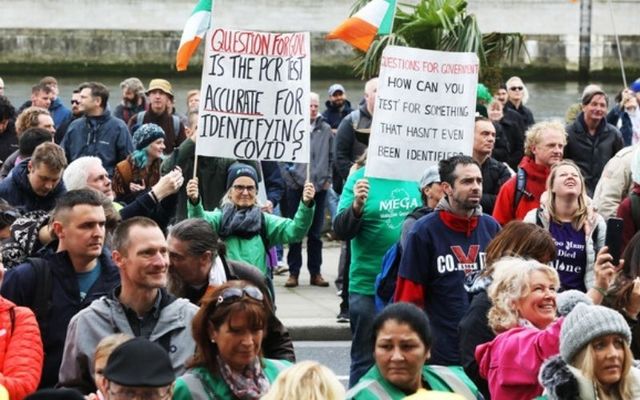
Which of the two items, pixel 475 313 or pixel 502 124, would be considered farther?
pixel 502 124

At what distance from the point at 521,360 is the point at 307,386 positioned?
58.4 inches

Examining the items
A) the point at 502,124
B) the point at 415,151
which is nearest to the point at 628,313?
the point at 415,151

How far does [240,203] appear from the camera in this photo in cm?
1032

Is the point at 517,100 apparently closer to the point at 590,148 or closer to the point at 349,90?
the point at 590,148

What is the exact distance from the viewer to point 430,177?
9500 mm

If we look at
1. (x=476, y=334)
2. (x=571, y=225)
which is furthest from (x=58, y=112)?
(x=476, y=334)

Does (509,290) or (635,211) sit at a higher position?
(635,211)

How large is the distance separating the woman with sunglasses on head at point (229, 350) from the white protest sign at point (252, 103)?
4168 mm

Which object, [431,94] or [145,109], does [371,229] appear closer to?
[431,94]

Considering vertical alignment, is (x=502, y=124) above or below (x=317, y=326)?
above

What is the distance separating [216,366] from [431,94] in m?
4.67

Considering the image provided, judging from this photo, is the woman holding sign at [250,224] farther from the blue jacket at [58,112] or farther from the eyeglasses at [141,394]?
the blue jacket at [58,112]

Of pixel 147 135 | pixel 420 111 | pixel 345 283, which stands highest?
pixel 420 111

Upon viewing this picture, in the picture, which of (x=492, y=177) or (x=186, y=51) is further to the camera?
(x=492, y=177)
